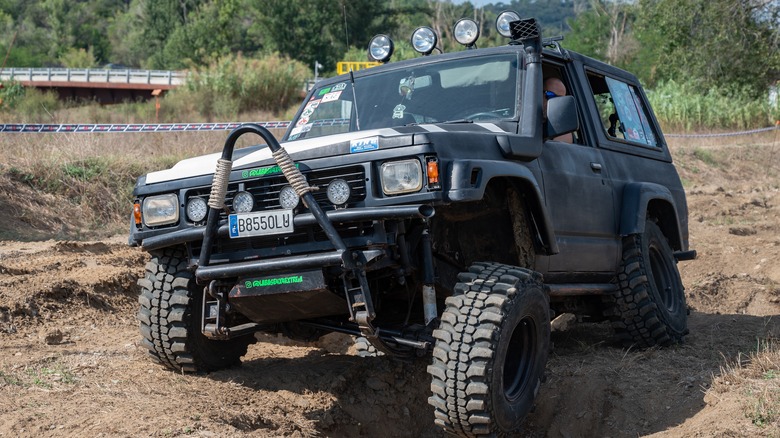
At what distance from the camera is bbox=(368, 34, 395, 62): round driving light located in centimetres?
604

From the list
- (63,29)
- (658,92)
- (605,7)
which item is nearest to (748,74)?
(658,92)

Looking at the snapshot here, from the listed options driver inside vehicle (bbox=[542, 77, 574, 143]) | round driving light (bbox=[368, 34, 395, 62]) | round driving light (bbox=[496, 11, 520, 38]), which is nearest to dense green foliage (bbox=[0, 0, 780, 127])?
round driving light (bbox=[368, 34, 395, 62])

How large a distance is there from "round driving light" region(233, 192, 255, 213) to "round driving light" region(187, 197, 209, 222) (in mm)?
196

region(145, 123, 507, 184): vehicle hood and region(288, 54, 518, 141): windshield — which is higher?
region(288, 54, 518, 141): windshield

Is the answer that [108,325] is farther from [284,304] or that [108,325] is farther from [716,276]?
[716,276]

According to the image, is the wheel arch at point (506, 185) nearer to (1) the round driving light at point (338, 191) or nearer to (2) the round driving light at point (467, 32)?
(1) the round driving light at point (338, 191)

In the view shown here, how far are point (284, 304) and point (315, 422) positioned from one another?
876 mm

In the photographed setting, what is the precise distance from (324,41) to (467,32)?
54.8 metres

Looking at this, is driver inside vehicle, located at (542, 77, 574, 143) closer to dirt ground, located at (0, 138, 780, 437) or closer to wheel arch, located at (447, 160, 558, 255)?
wheel arch, located at (447, 160, 558, 255)

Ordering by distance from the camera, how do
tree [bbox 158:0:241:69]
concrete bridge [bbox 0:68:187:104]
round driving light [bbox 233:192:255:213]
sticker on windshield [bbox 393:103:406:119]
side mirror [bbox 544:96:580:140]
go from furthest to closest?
1. tree [bbox 158:0:241:69]
2. concrete bridge [bbox 0:68:187:104]
3. sticker on windshield [bbox 393:103:406:119]
4. side mirror [bbox 544:96:580:140]
5. round driving light [bbox 233:192:255:213]

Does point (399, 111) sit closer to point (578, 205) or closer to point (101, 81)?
point (578, 205)

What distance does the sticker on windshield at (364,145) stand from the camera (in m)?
4.10

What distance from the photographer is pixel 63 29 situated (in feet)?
282

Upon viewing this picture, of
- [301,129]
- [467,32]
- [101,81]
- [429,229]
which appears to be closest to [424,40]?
[467,32]
